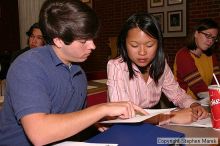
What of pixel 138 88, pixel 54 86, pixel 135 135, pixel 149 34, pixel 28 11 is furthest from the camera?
pixel 28 11

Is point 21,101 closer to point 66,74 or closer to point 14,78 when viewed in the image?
point 14,78

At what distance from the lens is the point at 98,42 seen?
6.31 metres

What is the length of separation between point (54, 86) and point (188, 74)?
182 centimetres

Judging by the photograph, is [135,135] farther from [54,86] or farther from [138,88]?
[138,88]

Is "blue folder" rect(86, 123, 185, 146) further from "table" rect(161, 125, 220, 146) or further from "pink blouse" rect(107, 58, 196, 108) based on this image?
"pink blouse" rect(107, 58, 196, 108)

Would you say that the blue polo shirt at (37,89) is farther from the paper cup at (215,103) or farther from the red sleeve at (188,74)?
the red sleeve at (188,74)

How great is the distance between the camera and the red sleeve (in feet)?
8.88

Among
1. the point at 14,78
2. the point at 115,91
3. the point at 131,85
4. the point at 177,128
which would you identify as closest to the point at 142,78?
the point at 131,85


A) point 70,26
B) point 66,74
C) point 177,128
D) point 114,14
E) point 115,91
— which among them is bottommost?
point 177,128

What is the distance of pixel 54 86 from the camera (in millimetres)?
1222

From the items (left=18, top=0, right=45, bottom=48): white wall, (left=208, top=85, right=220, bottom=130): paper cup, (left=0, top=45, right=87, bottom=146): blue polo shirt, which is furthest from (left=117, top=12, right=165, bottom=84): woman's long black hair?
(left=18, top=0, right=45, bottom=48): white wall

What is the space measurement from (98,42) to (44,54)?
5101 millimetres

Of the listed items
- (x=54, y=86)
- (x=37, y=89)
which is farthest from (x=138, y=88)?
(x=37, y=89)

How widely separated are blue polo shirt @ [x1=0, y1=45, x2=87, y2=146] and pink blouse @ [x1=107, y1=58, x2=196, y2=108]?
0.84ft
